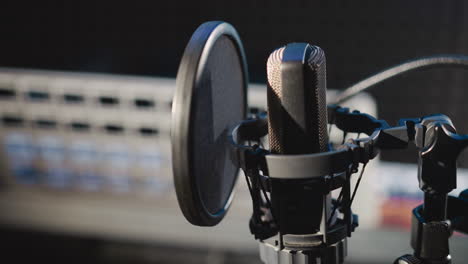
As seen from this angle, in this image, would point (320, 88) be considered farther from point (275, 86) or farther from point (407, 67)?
point (407, 67)

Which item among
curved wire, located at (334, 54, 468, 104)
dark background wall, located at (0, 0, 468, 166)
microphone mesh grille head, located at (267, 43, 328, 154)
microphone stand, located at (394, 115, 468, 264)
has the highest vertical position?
dark background wall, located at (0, 0, 468, 166)

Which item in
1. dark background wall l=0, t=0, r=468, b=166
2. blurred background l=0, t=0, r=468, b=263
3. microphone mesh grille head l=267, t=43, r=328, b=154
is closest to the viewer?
microphone mesh grille head l=267, t=43, r=328, b=154

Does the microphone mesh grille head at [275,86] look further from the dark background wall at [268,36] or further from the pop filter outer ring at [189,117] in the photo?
the dark background wall at [268,36]

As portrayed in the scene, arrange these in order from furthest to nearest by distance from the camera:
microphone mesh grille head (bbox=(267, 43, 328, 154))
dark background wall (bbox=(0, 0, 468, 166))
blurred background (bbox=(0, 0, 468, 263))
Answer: dark background wall (bbox=(0, 0, 468, 166)), blurred background (bbox=(0, 0, 468, 263)), microphone mesh grille head (bbox=(267, 43, 328, 154))

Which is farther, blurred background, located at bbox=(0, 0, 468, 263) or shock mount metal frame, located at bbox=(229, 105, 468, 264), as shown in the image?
blurred background, located at bbox=(0, 0, 468, 263)

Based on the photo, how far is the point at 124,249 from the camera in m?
1.95

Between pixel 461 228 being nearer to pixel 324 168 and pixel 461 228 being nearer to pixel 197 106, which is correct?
pixel 324 168

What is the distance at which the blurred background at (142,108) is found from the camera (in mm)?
1769

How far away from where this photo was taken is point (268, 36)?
2.10 metres

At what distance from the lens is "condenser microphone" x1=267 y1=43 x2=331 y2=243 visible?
0.45 meters

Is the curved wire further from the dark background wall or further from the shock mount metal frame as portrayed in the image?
the dark background wall

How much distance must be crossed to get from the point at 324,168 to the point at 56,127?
1543mm

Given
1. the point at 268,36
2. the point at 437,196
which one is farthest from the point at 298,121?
the point at 268,36

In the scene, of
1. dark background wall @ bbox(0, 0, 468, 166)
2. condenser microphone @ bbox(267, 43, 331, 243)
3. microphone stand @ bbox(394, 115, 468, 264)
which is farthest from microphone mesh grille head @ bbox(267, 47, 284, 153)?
dark background wall @ bbox(0, 0, 468, 166)
